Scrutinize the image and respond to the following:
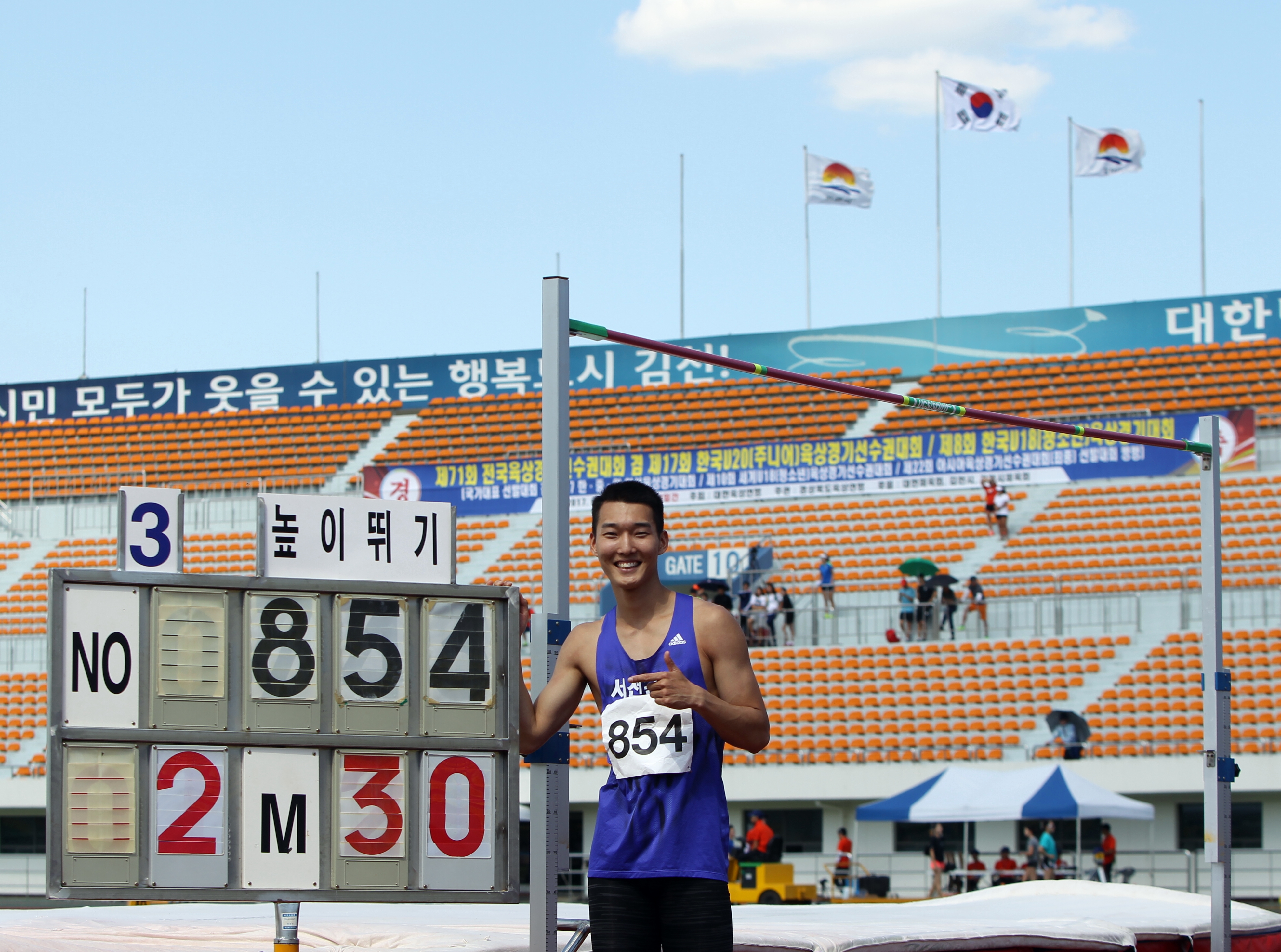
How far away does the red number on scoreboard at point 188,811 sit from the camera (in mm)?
4281

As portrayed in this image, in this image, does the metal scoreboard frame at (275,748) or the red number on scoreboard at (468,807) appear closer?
the metal scoreboard frame at (275,748)

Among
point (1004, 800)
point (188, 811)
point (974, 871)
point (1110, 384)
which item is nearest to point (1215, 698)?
point (188, 811)

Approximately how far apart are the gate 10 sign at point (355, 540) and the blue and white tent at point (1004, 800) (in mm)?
12269

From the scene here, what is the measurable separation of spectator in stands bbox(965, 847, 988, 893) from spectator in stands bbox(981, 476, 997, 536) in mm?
7464

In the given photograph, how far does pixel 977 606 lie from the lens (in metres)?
21.6

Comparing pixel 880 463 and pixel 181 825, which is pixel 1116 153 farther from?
pixel 181 825

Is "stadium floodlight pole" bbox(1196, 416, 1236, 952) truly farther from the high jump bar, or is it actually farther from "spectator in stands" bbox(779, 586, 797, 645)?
"spectator in stands" bbox(779, 586, 797, 645)

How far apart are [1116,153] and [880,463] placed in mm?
10400

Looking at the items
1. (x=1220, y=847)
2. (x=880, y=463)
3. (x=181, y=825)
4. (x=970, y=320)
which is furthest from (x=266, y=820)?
(x=970, y=320)

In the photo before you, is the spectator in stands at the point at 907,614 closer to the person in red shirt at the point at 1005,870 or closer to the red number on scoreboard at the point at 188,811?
the person in red shirt at the point at 1005,870

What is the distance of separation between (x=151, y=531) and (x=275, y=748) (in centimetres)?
69

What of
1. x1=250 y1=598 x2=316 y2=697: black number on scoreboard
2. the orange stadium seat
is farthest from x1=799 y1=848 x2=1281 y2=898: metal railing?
x1=250 y1=598 x2=316 y2=697: black number on scoreboard

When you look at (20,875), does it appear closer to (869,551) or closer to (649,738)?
(869,551)

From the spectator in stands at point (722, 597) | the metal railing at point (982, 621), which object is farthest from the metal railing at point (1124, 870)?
the spectator in stands at point (722, 597)
